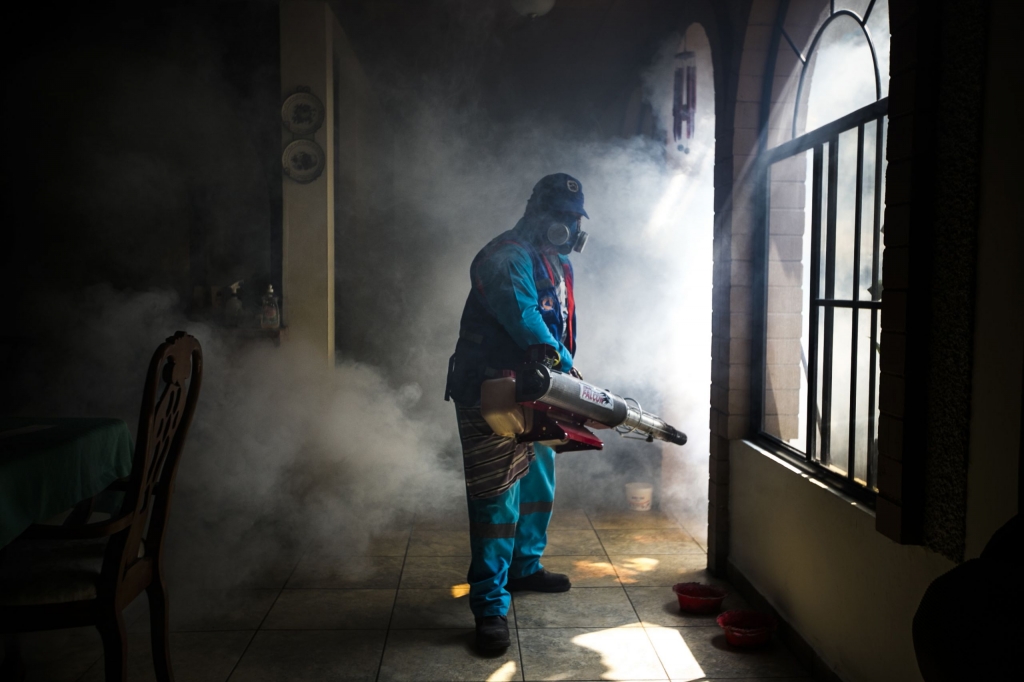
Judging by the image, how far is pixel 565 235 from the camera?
2.95 m

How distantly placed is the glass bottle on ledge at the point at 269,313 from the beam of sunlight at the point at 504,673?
215 cm

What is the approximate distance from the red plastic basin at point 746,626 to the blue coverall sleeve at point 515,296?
1.06 m

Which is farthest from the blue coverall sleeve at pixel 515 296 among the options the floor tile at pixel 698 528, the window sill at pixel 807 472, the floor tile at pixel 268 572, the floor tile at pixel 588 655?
the floor tile at pixel 698 528

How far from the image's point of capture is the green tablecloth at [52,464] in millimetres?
1827

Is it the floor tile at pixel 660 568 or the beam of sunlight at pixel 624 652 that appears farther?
the floor tile at pixel 660 568

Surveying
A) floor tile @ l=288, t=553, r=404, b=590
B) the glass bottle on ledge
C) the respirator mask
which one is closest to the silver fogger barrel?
the respirator mask

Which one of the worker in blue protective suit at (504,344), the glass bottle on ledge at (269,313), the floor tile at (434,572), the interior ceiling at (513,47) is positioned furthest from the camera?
the interior ceiling at (513,47)

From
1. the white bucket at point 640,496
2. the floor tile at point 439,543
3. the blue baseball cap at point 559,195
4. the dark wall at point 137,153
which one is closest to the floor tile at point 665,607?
the floor tile at point 439,543

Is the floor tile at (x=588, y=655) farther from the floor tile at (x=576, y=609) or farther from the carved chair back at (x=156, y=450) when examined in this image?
the carved chair back at (x=156, y=450)

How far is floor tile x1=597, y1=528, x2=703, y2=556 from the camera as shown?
3.77m

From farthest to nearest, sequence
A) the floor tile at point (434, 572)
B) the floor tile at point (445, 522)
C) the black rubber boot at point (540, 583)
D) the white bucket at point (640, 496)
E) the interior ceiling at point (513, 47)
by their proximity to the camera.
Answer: the interior ceiling at point (513, 47)
the white bucket at point (640, 496)
the floor tile at point (445, 522)
the floor tile at point (434, 572)
the black rubber boot at point (540, 583)

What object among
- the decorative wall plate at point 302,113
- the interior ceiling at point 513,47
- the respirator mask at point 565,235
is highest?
the interior ceiling at point 513,47

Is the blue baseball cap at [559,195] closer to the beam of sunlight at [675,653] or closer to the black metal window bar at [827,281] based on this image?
the black metal window bar at [827,281]

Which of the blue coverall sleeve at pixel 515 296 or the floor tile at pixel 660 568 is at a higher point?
the blue coverall sleeve at pixel 515 296
